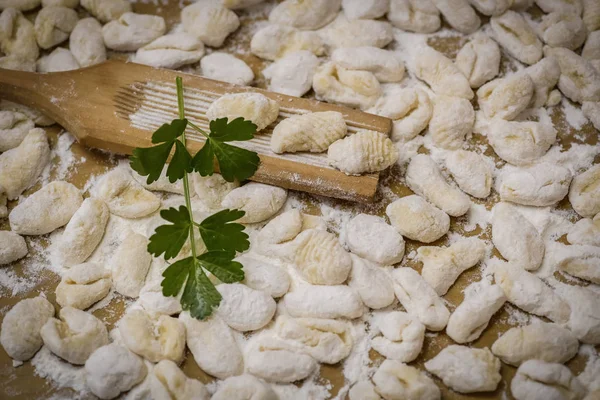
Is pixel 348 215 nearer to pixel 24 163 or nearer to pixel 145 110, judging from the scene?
pixel 145 110

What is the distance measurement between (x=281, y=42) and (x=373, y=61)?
23 cm

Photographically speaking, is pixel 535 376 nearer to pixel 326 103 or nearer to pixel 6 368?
pixel 326 103

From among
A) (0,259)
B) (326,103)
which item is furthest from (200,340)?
(326,103)

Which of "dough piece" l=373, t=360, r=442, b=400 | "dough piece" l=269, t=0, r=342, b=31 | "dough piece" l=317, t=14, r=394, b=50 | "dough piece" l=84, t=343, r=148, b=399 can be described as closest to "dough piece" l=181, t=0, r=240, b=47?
"dough piece" l=269, t=0, r=342, b=31

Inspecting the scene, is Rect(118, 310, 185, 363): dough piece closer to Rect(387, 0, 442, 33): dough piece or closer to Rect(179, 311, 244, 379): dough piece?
Rect(179, 311, 244, 379): dough piece

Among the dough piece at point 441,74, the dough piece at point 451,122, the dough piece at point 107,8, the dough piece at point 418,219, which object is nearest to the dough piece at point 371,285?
the dough piece at point 418,219

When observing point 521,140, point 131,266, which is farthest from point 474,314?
point 131,266

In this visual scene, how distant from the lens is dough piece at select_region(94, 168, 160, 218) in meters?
1.34

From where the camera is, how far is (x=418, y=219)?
130 cm

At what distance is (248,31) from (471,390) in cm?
100

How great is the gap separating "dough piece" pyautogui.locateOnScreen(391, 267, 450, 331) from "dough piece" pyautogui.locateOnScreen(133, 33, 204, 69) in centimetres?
72

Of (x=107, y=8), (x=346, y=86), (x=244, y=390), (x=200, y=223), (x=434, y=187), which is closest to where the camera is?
(x=244, y=390)

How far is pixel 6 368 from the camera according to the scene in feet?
4.01

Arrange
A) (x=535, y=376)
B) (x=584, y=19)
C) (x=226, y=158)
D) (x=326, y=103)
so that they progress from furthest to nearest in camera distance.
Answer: (x=584, y=19) < (x=326, y=103) < (x=226, y=158) < (x=535, y=376)
